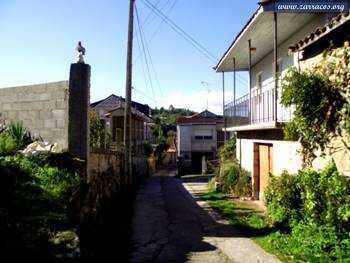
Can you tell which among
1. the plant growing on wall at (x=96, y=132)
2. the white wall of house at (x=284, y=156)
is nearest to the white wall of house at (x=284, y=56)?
the white wall of house at (x=284, y=156)

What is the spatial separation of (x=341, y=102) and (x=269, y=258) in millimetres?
3042

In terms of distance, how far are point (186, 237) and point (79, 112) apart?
3.53 m

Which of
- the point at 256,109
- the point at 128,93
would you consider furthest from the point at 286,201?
the point at 128,93

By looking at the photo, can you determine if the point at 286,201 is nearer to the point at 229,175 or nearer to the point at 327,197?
the point at 327,197

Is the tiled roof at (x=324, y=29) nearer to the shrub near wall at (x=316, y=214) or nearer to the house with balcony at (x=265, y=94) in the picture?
the house with balcony at (x=265, y=94)

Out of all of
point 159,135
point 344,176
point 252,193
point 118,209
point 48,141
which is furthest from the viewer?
point 159,135

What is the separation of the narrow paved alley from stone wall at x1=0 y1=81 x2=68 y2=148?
283 centimetres

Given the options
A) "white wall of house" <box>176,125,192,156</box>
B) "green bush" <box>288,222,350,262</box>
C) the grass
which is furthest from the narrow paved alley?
"white wall of house" <box>176,125,192,156</box>

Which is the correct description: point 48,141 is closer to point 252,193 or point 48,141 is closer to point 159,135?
point 252,193

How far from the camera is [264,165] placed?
15.2 meters

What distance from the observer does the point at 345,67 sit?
7.58m

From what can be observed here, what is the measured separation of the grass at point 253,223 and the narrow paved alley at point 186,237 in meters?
0.22

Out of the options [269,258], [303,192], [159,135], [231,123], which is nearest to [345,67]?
[303,192]

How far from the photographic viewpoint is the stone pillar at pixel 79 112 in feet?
29.8
